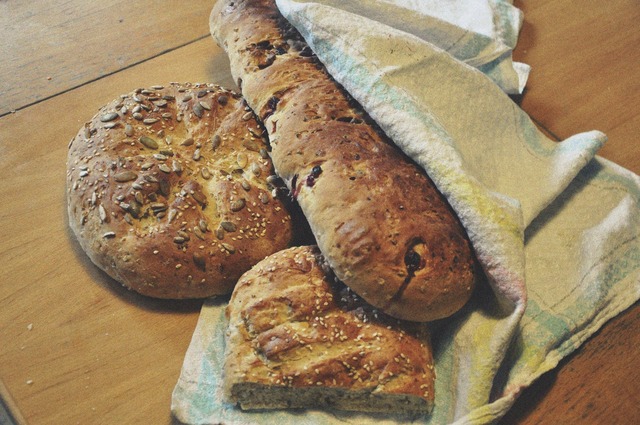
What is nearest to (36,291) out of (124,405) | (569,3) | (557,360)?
(124,405)

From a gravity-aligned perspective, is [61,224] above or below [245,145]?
below

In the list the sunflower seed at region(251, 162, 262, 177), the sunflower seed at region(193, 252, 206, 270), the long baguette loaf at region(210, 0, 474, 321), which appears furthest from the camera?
the sunflower seed at region(251, 162, 262, 177)

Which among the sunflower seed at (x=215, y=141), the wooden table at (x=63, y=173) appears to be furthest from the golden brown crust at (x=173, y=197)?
the wooden table at (x=63, y=173)

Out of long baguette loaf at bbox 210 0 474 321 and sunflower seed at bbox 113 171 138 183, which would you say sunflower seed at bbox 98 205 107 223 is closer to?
sunflower seed at bbox 113 171 138 183

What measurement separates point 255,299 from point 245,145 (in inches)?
16.9

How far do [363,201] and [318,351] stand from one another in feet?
1.01

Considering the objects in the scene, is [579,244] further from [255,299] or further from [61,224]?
[61,224]

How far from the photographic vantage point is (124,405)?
1206 mm

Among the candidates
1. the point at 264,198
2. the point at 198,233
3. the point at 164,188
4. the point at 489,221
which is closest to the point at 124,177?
the point at 164,188

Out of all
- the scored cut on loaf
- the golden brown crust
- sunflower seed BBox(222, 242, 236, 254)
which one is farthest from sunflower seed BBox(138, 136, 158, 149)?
the scored cut on loaf

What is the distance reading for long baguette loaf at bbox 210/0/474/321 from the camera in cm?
114

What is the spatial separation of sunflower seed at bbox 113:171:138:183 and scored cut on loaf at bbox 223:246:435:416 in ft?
1.23

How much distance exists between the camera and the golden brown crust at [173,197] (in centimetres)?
130

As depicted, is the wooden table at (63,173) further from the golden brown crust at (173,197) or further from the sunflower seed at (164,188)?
the sunflower seed at (164,188)
